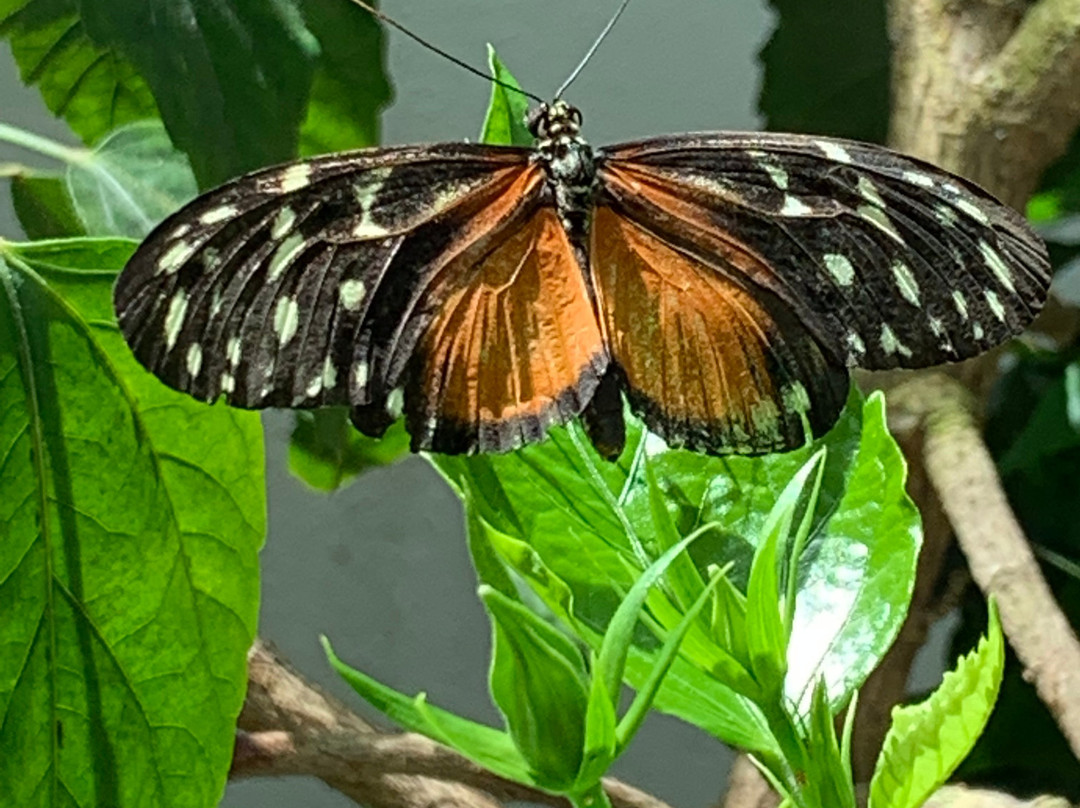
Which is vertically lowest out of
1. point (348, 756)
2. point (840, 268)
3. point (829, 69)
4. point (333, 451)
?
point (348, 756)

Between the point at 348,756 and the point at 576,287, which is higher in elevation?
the point at 576,287

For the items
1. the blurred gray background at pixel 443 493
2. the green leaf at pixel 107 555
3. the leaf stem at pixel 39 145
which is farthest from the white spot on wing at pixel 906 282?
the blurred gray background at pixel 443 493

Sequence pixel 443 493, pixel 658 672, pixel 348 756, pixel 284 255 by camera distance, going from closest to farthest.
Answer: pixel 658 672 < pixel 284 255 < pixel 348 756 < pixel 443 493

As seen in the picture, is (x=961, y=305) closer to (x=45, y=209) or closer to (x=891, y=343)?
(x=891, y=343)

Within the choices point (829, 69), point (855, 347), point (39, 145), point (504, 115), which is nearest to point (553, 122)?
point (504, 115)

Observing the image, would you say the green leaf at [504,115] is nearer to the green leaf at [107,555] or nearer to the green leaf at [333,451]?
the green leaf at [107,555]

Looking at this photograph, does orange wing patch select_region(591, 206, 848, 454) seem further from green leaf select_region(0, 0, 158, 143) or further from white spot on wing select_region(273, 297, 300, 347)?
green leaf select_region(0, 0, 158, 143)

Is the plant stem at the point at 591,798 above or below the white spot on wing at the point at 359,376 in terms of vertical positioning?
below

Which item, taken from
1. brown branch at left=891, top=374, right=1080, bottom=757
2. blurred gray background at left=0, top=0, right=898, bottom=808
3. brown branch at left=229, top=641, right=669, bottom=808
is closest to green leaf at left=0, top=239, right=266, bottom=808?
brown branch at left=229, top=641, right=669, bottom=808
